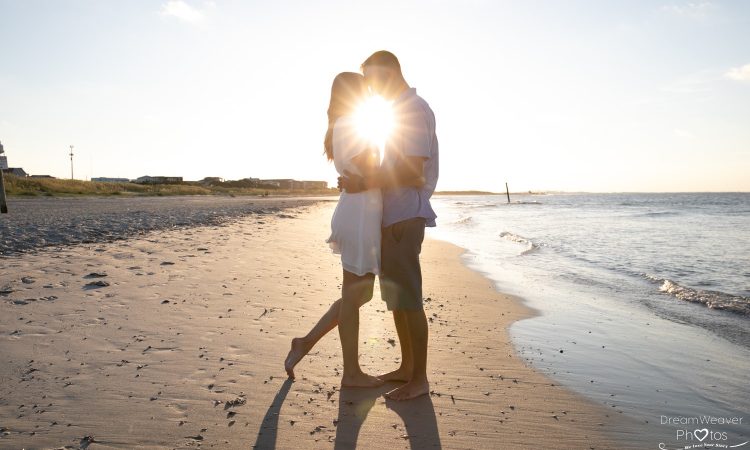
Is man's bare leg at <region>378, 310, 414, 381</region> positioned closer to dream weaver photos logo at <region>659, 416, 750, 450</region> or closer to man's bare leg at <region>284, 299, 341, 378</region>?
man's bare leg at <region>284, 299, 341, 378</region>

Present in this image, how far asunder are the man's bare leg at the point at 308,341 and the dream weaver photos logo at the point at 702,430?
192 centimetres

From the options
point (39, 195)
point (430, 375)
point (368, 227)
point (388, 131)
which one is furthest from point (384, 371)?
point (39, 195)

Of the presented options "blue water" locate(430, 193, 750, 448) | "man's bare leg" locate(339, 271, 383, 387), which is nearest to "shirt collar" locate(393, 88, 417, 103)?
"man's bare leg" locate(339, 271, 383, 387)

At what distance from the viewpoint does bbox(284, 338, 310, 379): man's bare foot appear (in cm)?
313

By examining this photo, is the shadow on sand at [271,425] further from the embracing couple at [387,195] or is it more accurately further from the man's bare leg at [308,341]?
the embracing couple at [387,195]

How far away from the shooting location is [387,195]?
2.95 meters

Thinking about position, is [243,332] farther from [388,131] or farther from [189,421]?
[388,131]

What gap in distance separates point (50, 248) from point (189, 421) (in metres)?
6.49

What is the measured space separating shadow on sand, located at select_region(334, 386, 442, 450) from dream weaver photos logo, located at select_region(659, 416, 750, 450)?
111 cm

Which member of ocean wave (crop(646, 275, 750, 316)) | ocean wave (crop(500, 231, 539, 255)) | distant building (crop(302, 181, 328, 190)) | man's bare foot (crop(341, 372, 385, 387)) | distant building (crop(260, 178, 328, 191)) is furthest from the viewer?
distant building (crop(302, 181, 328, 190))

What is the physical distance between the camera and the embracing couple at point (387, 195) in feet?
9.24

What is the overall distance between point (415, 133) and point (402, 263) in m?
0.75

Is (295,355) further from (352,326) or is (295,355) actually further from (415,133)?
(415,133)

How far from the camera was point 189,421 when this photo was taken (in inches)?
97.0
